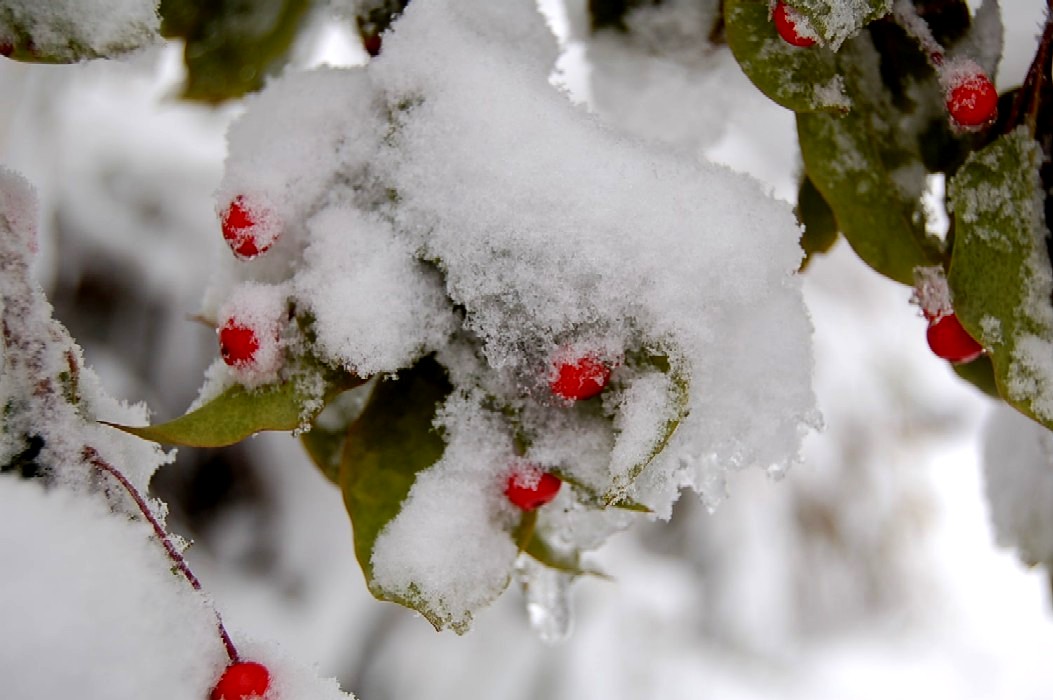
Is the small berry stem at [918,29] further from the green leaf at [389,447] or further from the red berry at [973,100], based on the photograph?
the green leaf at [389,447]

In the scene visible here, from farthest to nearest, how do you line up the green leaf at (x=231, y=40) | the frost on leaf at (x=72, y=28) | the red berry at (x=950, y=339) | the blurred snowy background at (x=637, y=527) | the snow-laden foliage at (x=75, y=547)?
1. the blurred snowy background at (x=637, y=527)
2. the green leaf at (x=231, y=40)
3. the red berry at (x=950, y=339)
4. the frost on leaf at (x=72, y=28)
5. the snow-laden foliage at (x=75, y=547)

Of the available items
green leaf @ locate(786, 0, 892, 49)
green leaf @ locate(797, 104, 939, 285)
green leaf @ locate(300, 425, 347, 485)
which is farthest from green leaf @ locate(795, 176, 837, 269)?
green leaf @ locate(300, 425, 347, 485)

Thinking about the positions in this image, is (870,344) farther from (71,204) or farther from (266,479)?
(71,204)

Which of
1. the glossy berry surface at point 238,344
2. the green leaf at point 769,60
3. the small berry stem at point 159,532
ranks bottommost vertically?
the small berry stem at point 159,532

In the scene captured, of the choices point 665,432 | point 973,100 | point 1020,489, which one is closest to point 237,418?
point 665,432

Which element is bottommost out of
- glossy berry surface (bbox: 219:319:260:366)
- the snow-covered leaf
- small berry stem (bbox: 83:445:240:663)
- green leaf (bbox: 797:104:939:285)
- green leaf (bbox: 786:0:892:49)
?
small berry stem (bbox: 83:445:240:663)

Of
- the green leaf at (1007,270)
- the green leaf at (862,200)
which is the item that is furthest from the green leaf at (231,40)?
the green leaf at (1007,270)

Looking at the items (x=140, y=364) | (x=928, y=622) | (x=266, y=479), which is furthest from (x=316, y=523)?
(x=928, y=622)

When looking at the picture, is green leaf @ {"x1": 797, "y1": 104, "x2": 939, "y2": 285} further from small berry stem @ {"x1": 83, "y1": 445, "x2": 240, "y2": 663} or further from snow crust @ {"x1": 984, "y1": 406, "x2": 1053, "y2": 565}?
small berry stem @ {"x1": 83, "y1": 445, "x2": 240, "y2": 663}
